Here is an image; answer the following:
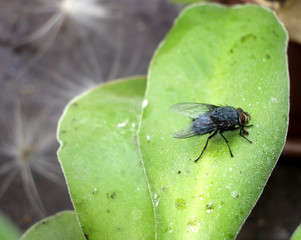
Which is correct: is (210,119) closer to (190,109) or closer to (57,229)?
(190,109)

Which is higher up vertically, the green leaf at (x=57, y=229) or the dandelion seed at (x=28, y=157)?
the green leaf at (x=57, y=229)

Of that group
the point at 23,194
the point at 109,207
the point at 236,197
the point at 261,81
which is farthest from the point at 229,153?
the point at 23,194

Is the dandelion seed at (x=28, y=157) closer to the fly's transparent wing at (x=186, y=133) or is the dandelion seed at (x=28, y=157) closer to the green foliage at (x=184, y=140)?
the green foliage at (x=184, y=140)

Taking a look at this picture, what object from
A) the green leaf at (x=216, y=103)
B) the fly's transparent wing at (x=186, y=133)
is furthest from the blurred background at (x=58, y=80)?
the fly's transparent wing at (x=186, y=133)

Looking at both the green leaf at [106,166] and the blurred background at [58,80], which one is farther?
the blurred background at [58,80]

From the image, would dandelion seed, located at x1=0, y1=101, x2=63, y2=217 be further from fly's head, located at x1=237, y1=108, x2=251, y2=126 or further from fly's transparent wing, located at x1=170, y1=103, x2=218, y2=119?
fly's head, located at x1=237, y1=108, x2=251, y2=126

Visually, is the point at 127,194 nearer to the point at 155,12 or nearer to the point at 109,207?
the point at 109,207

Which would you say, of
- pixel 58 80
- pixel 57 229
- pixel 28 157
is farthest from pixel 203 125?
pixel 58 80
